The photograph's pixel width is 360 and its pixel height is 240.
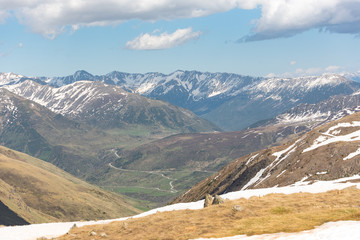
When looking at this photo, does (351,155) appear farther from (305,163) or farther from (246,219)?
(246,219)

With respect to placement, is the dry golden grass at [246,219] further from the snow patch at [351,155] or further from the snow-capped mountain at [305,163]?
the snow patch at [351,155]

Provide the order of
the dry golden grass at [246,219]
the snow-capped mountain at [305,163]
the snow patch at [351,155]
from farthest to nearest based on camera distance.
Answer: the snow patch at [351,155]
the snow-capped mountain at [305,163]
the dry golden grass at [246,219]

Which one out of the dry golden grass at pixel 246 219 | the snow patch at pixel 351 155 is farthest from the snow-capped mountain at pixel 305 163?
the dry golden grass at pixel 246 219

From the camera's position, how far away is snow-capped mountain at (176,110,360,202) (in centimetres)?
10719

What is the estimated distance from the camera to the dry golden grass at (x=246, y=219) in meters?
41.5

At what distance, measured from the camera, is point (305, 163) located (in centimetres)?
11656

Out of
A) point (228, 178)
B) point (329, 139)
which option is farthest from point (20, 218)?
point (329, 139)

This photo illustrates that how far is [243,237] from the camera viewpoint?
3931 cm

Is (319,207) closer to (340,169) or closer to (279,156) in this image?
(340,169)

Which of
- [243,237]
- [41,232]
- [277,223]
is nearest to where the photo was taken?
[243,237]

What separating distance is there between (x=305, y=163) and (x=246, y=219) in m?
75.8

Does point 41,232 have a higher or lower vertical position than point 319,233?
lower

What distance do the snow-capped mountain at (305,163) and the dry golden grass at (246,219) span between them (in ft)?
159

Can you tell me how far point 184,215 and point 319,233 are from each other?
2446 centimetres
